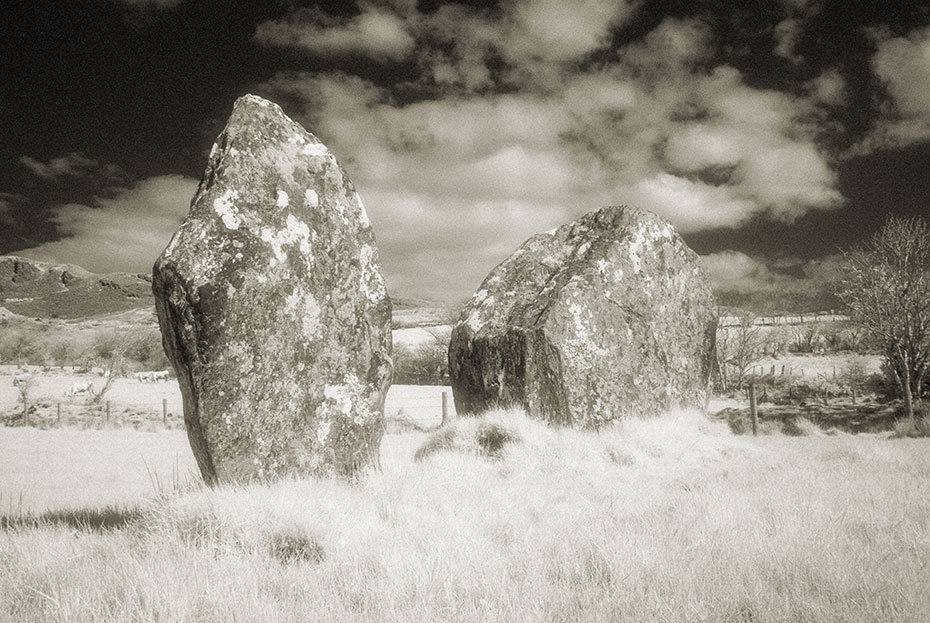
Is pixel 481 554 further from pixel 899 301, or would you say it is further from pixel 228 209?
pixel 899 301

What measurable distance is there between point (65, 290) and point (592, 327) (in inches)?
7422

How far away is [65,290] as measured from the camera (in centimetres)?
16488

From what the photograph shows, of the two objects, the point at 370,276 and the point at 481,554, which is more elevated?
the point at 370,276

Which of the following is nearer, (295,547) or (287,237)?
(295,547)

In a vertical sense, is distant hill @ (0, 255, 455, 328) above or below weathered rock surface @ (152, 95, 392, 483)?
above

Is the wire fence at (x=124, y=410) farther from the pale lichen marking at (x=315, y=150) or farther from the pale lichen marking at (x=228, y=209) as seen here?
the pale lichen marking at (x=228, y=209)

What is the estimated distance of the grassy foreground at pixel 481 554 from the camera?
3129mm

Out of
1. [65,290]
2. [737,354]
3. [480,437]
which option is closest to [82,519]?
[480,437]

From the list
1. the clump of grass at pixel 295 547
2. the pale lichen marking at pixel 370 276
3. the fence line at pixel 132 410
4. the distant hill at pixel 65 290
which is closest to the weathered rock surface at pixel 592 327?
the pale lichen marking at pixel 370 276

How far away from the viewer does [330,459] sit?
582 centimetres

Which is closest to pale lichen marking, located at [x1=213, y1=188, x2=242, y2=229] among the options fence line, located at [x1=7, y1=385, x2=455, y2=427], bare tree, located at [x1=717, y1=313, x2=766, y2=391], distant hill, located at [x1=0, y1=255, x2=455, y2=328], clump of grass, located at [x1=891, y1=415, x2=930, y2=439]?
clump of grass, located at [x1=891, y1=415, x2=930, y2=439]

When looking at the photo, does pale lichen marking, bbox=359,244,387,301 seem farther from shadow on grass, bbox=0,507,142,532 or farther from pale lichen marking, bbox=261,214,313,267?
shadow on grass, bbox=0,507,142,532

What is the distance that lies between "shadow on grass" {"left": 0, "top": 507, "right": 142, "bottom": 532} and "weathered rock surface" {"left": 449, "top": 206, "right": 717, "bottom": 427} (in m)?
5.27

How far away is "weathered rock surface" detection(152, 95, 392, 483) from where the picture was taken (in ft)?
17.0
